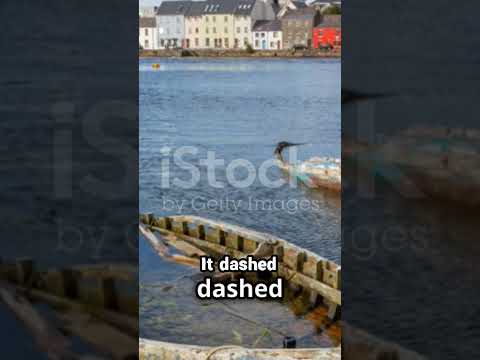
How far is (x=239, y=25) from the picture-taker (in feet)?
22.6

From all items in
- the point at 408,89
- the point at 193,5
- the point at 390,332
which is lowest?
the point at 390,332

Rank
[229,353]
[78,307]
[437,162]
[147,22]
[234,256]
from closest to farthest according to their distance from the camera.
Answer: [229,353]
[234,256]
[147,22]
[78,307]
[437,162]

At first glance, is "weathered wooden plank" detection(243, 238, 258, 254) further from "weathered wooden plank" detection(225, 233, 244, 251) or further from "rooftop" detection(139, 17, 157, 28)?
"rooftop" detection(139, 17, 157, 28)

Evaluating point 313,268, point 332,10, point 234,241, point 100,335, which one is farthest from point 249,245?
point 332,10

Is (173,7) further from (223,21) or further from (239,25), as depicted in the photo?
(239,25)

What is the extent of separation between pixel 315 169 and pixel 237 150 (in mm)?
591

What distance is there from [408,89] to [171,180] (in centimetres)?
377

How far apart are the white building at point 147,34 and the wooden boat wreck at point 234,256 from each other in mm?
1239

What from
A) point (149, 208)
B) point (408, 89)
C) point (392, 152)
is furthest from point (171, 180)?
point (408, 89)

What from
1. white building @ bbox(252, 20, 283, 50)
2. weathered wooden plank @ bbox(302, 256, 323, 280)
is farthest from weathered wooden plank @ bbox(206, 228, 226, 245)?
white building @ bbox(252, 20, 283, 50)

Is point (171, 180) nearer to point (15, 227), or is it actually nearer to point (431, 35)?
point (15, 227)

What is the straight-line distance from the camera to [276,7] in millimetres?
7125

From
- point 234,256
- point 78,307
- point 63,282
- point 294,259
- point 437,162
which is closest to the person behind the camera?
point 234,256

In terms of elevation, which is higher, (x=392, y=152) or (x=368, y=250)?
(x=392, y=152)
